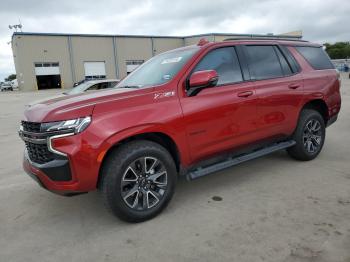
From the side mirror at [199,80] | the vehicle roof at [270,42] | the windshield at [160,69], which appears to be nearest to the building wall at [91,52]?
the windshield at [160,69]

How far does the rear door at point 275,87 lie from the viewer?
4.32 meters

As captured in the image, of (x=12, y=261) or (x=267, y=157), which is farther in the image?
(x=267, y=157)

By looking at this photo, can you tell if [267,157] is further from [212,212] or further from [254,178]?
[212,212]

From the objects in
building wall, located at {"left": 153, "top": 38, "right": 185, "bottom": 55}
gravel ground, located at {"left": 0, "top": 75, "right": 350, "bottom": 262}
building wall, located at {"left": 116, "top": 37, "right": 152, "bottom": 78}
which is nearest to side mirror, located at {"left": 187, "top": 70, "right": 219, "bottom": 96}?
gravel ground, located at {"left": 0, "top": 75, "right": 350, "bottom": 262}

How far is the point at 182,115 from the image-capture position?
3535 mm

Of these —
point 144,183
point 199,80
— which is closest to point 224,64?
point 199,80

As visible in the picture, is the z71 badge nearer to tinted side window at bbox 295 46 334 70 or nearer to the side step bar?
the side step bar

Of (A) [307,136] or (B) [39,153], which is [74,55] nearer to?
(A) [307,136]

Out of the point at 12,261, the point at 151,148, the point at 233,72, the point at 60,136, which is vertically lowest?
the point at 12,261

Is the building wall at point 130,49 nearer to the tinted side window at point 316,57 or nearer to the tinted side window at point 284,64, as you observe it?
the tinted side window at point 316,57

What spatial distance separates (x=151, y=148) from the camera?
133 inches

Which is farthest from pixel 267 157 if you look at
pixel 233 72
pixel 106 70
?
pixel 106 70

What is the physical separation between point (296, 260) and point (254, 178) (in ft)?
6.43

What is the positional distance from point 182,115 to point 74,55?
42471mm
